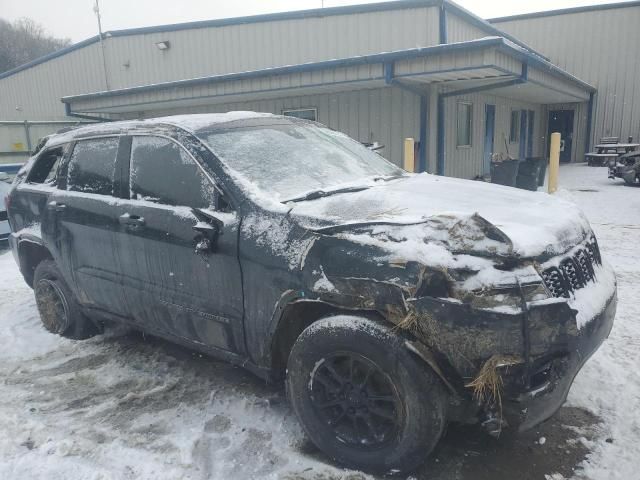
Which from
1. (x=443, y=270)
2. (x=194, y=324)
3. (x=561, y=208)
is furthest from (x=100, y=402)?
(x=561, y=208)

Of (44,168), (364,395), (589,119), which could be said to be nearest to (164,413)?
(364,395)

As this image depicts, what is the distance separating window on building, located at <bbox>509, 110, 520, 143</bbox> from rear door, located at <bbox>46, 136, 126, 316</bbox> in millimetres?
16625

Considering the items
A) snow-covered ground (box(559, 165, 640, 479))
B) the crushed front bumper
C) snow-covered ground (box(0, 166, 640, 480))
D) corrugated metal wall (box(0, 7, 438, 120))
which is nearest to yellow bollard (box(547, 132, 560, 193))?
corrugated metal wall (box(0, 7, 438, 120))

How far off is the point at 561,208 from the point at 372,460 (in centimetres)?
179

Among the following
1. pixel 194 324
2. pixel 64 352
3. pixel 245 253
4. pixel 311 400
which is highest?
pixel 245 253

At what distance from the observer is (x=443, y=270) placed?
223 cm

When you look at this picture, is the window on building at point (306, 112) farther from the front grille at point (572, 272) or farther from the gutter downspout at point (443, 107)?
the front grille at point (572, 272)

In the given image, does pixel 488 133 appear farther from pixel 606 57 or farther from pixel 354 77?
pixel 606 57

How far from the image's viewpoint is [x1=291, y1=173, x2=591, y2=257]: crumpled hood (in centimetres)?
236

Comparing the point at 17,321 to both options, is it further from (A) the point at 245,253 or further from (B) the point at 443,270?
(B) the point at 443,270

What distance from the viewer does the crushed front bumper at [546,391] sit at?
2223mm

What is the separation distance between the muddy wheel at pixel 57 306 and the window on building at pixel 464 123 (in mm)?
10862

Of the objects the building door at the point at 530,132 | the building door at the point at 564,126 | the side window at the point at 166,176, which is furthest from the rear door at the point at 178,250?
the building door at the point at 564,126

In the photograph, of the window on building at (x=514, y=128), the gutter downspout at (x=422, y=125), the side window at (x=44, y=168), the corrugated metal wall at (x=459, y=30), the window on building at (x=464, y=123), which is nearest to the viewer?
the side window at (x=44, y=168)
